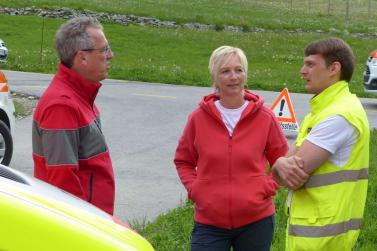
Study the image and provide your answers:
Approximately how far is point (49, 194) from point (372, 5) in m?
56.9

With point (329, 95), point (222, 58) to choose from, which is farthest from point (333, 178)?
point (222, 58)

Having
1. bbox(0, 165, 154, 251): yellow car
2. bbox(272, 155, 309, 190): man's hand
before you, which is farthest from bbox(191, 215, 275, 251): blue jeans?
bbox(0, 165, 154, 251): yellow car

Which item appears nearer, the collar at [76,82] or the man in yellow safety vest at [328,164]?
the man in yellow safety vest at [328,164]

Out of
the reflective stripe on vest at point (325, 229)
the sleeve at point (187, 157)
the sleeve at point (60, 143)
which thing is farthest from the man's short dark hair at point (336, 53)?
the sleeve at point (60, 143)

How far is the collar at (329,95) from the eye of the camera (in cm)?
395

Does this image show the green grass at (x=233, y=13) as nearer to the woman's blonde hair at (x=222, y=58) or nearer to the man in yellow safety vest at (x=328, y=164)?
the woman's blonde hair at (x=222, y=58)

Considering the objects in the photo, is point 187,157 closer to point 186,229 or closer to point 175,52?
point 186,229

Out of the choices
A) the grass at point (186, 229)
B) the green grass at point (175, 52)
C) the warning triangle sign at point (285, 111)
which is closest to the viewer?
the grass at point (186, 229)

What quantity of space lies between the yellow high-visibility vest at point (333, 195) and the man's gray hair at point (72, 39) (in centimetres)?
118

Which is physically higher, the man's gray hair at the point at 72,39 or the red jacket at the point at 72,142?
the man's gray hair at the point at 72,39

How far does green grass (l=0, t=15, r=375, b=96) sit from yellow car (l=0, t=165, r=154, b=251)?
57.8 feet

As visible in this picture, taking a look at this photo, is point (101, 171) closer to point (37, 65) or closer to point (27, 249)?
point (27, 249)

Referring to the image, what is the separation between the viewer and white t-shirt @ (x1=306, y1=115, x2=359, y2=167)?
12.6ft

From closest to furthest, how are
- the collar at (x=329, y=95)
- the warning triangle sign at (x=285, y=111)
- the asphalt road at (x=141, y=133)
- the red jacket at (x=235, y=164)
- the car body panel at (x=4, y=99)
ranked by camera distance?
the collar at (x=329, y=95)
the red jacket at (x=235, y=164)
the asphalt road at (x=141, y=133)
the car body panel at (x=4, y=99)
the warning triangle sign at (x=285, y=111)
